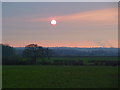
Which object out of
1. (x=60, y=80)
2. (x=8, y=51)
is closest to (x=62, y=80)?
(x=60, y=80)

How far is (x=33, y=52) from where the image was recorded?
3744 cm

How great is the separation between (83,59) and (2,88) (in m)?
26.2

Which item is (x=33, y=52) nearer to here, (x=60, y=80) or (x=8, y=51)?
(x=8, y=51)

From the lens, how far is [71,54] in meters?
37.8

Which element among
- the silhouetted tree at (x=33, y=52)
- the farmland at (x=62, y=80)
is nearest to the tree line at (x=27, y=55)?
the silhouetted tree at (x=33, y=52)

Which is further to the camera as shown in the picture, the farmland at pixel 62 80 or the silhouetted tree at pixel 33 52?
the silhouetted tree at pixel 33 52

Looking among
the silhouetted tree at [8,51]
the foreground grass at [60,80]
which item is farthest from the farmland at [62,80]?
the silhouetted tree at [8,51]

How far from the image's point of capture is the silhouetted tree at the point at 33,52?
1404 inches

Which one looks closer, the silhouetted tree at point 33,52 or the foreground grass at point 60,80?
Result: the foreground grass at point 60,80

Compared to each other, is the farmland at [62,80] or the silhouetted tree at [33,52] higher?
the silhouetted tree at [33,52]

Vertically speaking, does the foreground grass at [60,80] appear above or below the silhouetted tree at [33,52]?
below

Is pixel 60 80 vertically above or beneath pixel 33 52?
beneath

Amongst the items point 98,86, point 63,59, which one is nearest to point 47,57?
point 63,59

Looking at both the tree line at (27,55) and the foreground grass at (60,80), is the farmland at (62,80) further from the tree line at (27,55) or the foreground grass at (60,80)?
the tree line at (27,55)
